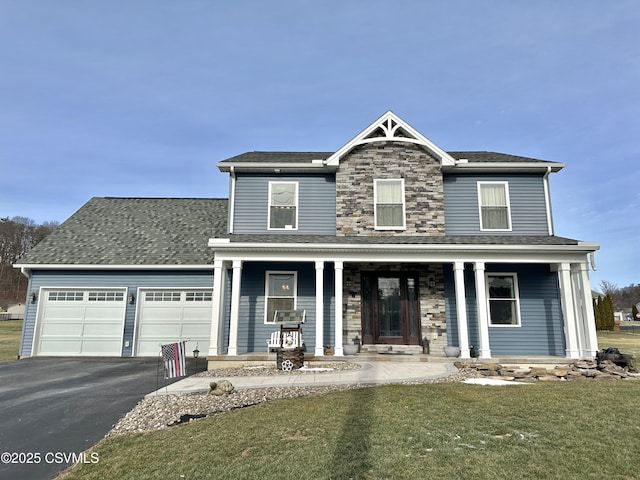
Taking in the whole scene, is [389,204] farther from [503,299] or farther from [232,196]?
[232,196]

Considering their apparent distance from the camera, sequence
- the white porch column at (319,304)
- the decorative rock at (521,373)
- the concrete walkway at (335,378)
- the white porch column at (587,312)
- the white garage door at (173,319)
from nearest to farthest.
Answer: the concrete walkway at (335,378) → the decorative rock at (521,373) → the white porch column at (587,312) → the white porch column at (319,304) → the white garage door at (173,319)

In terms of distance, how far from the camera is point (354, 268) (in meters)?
11.4

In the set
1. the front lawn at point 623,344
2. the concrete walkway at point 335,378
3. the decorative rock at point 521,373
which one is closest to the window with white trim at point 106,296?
the concrete walkway at point 335,378

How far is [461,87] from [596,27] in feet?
15.5

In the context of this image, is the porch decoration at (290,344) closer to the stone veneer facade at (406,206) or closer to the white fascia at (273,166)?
the stone veneer facade at (406,206)

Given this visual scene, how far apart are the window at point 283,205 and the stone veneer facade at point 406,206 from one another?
150 cm

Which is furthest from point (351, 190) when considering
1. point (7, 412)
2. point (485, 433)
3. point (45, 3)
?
point (45, 3)

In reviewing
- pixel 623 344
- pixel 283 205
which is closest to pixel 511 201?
pixel 283 205

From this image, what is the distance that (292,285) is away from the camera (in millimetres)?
11320

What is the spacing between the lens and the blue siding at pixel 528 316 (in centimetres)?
1073

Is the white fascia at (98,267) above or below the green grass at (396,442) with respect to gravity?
above

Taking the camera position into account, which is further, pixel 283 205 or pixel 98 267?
pixel 98 267

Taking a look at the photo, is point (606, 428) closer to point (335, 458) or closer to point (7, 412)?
point (335, 458)

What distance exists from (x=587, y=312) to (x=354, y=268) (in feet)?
22.3
